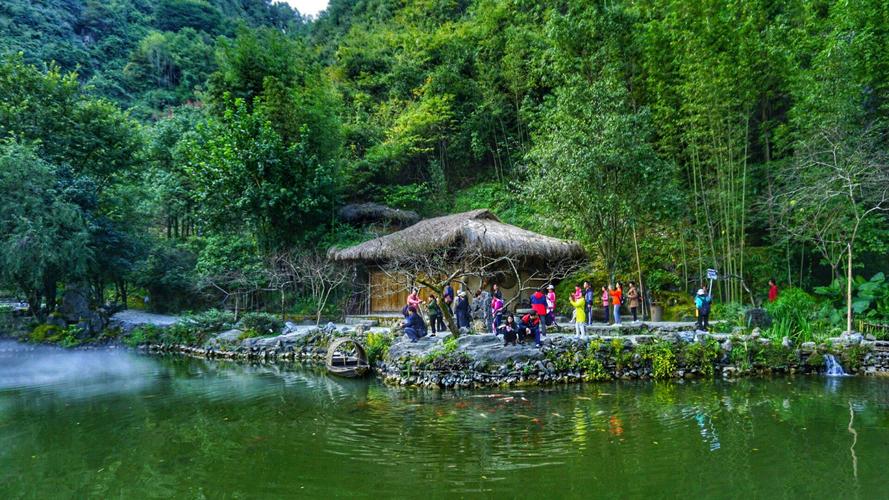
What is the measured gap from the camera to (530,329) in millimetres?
9898

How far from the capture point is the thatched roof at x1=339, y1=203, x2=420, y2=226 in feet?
63.2

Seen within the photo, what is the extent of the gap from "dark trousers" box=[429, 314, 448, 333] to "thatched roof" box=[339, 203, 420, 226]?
7.90 metres

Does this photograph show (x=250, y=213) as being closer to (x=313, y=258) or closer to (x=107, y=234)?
(x=313, y=258)

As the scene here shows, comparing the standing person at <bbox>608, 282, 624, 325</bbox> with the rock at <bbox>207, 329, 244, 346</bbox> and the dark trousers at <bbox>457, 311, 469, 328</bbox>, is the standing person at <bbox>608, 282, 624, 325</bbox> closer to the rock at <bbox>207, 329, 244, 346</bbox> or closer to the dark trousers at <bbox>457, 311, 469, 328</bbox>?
the dark trousers at <bbox>457, 311, 469, 328</bbox>

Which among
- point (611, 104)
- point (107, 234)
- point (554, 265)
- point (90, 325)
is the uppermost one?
point (611, 104)

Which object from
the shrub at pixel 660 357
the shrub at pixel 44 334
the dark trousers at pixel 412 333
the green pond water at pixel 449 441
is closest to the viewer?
the green pond water at pixel 449 441

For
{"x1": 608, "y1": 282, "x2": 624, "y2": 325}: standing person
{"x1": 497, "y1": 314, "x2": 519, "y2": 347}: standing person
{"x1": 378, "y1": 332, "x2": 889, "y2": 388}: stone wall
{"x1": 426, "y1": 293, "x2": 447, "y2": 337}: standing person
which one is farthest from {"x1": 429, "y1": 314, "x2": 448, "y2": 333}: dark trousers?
{"x1": 608, "y1": 282, "x2": 624, "y2": 325}: standing person

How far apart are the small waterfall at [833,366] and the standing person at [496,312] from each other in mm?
6278

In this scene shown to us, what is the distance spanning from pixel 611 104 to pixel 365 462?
11.1 m

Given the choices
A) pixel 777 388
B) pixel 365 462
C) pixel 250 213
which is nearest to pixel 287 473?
pixel 365 462

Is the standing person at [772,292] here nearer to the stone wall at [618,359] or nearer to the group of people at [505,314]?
the stone wall at [618,359]

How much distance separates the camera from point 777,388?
28.1ft

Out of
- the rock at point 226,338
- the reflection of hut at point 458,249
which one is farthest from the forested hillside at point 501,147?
the rock at point 226,338

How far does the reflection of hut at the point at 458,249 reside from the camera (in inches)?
562
